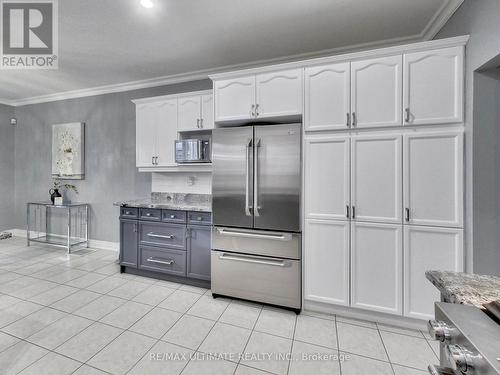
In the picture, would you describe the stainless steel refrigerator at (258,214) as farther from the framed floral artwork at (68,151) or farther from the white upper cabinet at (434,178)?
the framed floral artwork at (68,151)

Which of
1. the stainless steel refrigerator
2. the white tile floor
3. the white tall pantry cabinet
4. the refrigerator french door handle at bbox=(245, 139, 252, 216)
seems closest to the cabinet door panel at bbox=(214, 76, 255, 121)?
the stainless steel refrigerator

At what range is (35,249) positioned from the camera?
14.4 feet

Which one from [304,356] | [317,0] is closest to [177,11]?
[317,0]

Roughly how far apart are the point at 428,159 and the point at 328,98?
40.3 inches

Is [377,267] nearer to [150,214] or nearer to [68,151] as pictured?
[150,214]

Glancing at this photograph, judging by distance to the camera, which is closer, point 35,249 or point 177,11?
point 177,11

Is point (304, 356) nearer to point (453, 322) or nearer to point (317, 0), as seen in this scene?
point (453, 322)

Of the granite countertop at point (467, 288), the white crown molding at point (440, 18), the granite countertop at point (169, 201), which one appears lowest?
the granite countertop at point (467, 288)

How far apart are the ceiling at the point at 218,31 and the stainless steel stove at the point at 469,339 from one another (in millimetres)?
2491

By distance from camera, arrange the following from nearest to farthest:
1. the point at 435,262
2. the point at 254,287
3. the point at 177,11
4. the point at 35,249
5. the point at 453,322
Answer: the point at 453,322 < the point at 435,262 < the point at 177,11 < the point at 254,287 < the point at 35,249

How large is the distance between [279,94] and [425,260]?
205cm

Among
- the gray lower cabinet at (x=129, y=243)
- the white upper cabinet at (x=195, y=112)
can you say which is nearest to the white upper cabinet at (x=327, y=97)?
the white upper cabinet at (x=195, y=112)

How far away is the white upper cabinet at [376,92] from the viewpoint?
2.11m

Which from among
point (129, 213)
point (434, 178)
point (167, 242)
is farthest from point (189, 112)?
point (434, 178)
